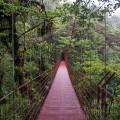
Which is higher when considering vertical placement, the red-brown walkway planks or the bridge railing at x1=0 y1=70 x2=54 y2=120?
the bridge railing at x1=0 y1=70 x2=54 y2=120

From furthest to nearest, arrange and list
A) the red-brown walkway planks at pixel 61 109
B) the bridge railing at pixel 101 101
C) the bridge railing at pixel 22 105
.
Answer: the red-brown walkway planks at pixel 61 109
the bridge railing at pixel 22 105
the bridge railing at pixel 101 101

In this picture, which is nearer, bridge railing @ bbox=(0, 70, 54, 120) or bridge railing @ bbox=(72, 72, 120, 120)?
bridge railing @ bbox=(72, 72, 120, 120)

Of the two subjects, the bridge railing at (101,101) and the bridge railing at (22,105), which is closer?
the bridge railing at (101,101)

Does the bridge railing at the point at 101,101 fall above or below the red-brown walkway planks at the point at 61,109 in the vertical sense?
above

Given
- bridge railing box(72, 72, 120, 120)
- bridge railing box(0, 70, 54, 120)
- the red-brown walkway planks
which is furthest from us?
the red-brown walkway planks

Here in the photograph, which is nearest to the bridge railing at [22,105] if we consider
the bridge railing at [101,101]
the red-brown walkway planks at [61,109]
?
the red-brown walkway planks at [61,109]

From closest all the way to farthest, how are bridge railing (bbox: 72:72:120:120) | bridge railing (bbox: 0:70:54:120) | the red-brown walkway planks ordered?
bridge railing (bbox: 72:72:120:120), bridge railing (bbox: 0:70:54:120), the red-brown walkway planks

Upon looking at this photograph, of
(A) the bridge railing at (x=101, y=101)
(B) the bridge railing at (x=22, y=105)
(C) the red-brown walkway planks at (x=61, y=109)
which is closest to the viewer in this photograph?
(A) the bridge railing at (x=101, y=101)

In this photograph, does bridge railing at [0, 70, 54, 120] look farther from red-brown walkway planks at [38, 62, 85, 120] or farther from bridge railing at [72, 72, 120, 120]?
bridge railing at [72, 72, 120, 120]

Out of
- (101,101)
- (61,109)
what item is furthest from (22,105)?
(101,101)

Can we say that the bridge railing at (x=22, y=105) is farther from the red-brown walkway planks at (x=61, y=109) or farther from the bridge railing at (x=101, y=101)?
the bridge railing at (x=101, y=101)

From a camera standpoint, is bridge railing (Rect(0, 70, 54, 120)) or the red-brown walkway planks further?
the red-brown walkway planks

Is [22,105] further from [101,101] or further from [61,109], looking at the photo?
[101,101]

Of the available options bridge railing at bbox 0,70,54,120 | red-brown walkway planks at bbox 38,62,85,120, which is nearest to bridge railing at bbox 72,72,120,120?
red-brown walkway planks at bbox 38,62,85,120
